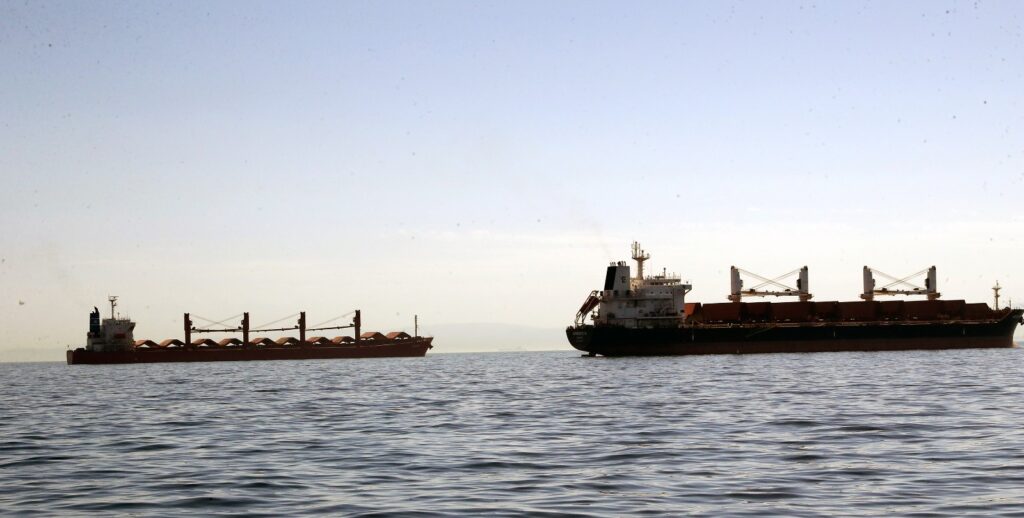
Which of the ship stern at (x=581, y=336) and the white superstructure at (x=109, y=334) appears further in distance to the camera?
the white superstructure at (x=109, y=334)

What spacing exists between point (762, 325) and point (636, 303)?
12.9 m

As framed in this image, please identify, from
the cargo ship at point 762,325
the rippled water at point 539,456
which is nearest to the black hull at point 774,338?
the cargo ship at point 762,325

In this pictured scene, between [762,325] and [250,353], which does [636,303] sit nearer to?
[762,325]

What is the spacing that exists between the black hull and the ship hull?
59.8 meters

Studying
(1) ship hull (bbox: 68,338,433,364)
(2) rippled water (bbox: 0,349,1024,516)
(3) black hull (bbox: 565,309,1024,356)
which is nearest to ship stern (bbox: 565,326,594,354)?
(3) black hull (bbox: 565,309,1024,356)

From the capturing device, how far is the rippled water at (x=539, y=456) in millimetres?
13695

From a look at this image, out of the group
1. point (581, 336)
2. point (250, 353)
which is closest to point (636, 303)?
point (581, 336)

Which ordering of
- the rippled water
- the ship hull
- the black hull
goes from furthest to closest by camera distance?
1. the ship hull
2. the black hull
3. the rippled water

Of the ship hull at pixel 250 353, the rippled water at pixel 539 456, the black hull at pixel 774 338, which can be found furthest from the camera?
the ship hull at pixel 250 353

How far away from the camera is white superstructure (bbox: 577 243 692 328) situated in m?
97.7

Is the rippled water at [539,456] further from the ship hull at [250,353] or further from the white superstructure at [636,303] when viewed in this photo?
the ship hull at [250,353]

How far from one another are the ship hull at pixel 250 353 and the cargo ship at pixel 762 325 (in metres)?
59.6

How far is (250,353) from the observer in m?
145

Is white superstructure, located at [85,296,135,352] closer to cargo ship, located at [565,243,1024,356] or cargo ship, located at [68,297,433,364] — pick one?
cargo ship, located at [68,297,433,364]
